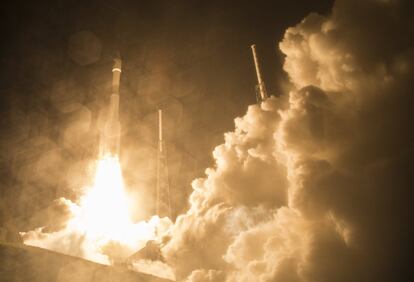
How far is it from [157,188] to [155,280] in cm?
1710

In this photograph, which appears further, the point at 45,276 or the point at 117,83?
the point at 117,83

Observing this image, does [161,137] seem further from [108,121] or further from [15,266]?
[15,266]

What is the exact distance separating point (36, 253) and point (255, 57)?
45.7 metres

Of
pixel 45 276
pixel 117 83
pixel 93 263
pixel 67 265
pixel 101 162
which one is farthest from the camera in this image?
pixel 117 83

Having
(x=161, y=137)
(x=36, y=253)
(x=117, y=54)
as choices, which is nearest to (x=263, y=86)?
(x=161, y=137)

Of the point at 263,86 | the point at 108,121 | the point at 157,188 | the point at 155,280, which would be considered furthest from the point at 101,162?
the point at 263,86

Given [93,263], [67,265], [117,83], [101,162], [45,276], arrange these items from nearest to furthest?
[45,276], [67,265], [93,263], [101,162], [117,83]

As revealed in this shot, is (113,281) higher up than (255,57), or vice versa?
(255,57)

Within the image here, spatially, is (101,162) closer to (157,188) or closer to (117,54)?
(157,188)

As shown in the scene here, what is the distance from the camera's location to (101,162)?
240 ft

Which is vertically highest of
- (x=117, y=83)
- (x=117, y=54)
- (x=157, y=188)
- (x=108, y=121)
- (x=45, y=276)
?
(x=117, y=54)

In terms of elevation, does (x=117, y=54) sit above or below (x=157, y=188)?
above

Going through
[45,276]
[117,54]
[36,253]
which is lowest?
[45,276]

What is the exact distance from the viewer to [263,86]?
61250 mm
